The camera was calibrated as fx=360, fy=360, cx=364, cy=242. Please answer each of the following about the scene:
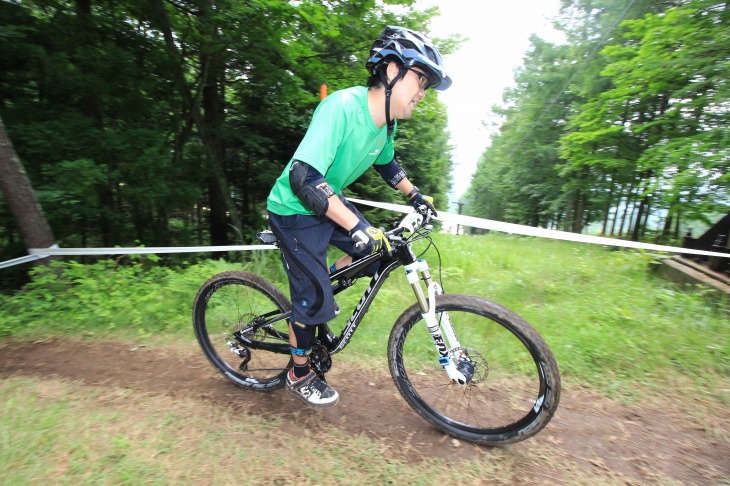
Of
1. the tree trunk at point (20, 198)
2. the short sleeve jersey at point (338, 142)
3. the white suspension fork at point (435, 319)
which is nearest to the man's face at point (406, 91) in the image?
the short sleeve jersey at point (338, 142)

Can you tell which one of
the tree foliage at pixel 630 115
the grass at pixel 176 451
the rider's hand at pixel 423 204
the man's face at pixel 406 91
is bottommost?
the grass at pixel 176 451

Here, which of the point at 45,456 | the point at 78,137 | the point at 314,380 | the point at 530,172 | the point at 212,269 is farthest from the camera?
the point at 530,172

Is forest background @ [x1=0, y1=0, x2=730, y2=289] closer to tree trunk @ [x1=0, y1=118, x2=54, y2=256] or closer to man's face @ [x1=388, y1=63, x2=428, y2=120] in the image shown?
tree trunk @ [x1=0, y1=118, x2=54, y2=256]

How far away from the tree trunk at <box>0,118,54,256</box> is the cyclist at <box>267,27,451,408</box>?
3.72 metres

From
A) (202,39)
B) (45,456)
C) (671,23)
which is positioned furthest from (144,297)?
(671,23)

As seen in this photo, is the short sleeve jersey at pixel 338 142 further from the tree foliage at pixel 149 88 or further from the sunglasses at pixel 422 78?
the tree foliage at pixel 149 88

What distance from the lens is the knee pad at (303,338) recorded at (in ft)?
7.92

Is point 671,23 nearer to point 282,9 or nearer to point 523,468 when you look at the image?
point 282,9

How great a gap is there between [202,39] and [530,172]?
22908mm

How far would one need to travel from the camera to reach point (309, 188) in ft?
6.19

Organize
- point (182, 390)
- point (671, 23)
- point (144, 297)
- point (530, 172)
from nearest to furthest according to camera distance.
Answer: point (182, 390), point (144, 297), point (671, 23), point (530, 172)

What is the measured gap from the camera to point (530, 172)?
80.0ft

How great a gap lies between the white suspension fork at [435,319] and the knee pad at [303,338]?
764 millimetres

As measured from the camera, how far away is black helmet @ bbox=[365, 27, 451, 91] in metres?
1.96
